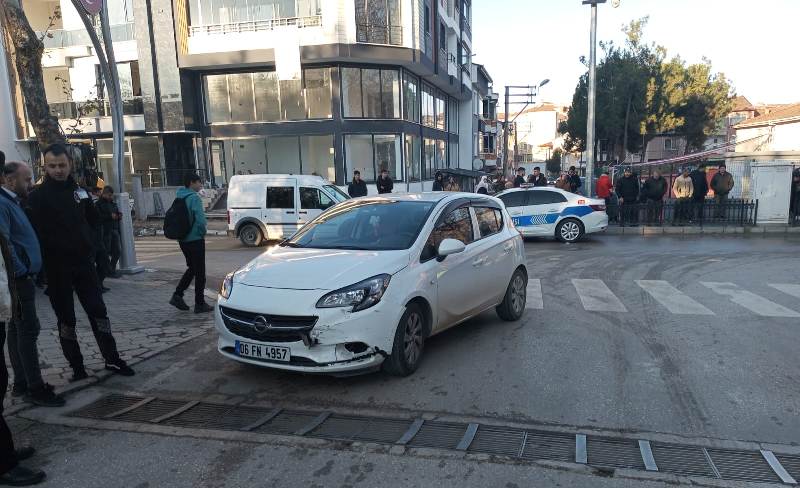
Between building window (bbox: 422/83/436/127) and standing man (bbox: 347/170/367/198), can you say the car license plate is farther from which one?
building window (bbox: 422/83/436/127)

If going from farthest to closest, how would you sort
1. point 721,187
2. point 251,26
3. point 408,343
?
point 251,26
point 721,187
point 408,343

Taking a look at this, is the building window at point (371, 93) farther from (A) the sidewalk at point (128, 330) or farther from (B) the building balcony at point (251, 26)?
(A) the sidewalk at point (128, 330)

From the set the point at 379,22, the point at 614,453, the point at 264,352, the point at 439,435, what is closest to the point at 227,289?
the point at 264,352

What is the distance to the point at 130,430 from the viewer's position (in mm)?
3992

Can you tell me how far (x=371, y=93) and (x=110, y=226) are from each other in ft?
56.6

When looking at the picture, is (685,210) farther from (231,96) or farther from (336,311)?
(231,96)

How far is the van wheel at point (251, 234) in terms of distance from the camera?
15.1m

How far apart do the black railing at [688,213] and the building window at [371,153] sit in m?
11.6

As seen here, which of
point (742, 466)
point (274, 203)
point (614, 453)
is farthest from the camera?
point (274, 203)

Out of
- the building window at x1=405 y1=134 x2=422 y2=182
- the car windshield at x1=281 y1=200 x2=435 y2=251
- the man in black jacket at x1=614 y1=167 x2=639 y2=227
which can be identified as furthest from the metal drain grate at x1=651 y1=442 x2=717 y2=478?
the building window at x1=405 y1=134 x2=422 y2=182

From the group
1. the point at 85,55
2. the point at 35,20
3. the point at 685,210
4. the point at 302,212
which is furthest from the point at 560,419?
the point at 35,20

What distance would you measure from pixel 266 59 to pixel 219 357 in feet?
68.6

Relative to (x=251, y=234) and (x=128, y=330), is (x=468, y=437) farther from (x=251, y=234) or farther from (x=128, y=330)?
(x=251, y=234)

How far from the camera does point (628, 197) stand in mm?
17094
